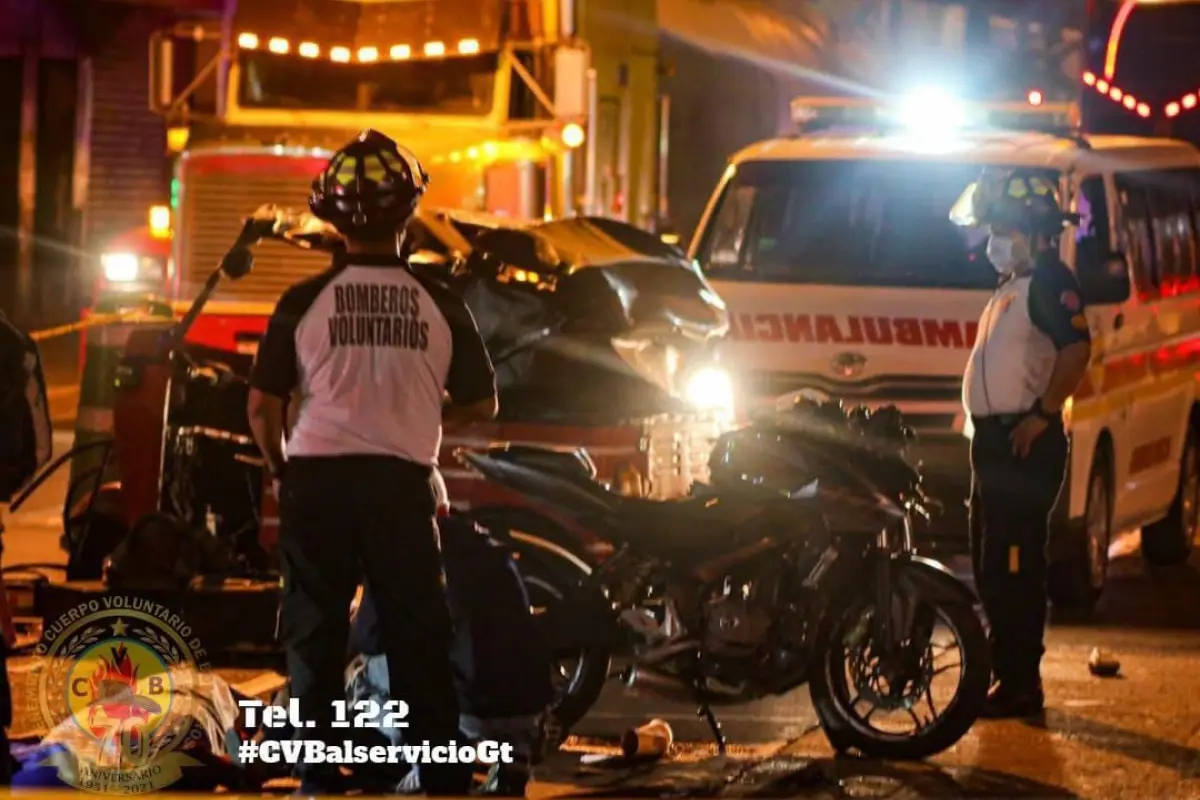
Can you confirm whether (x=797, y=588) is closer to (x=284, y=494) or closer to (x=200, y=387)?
(x=284, y=494)

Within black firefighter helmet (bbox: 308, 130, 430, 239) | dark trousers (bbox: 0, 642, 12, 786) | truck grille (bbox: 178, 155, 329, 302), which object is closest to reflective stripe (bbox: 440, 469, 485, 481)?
black firefighter helmet (bbox: 308, 130, 430, 239)

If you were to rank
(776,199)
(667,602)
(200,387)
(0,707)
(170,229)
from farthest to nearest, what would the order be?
(170,229) → (776,199) → (200,387) → (667,602) → (0,707)

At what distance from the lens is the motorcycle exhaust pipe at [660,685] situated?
8172 mm

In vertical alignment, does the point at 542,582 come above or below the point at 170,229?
below

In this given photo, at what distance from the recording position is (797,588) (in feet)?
27.0

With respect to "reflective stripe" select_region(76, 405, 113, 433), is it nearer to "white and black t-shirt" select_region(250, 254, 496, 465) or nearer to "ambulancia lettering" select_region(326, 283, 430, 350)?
"white and black t-shirt" select_region(250, 254, 496, 465)

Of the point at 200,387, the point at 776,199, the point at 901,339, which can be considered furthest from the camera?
the point at 776,199

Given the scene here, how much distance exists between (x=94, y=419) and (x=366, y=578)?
17.6 feet

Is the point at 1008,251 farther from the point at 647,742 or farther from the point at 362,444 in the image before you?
the point at 362,444

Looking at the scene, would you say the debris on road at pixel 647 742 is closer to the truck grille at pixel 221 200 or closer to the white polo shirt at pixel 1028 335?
the white polo shirt at pixel 1028 335

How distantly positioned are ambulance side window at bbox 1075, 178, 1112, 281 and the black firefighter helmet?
579 cm

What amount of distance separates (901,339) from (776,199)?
118 centimetres

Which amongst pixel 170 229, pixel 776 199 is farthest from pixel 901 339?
pixel 170 229

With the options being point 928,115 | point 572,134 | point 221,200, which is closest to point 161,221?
point 221,200
